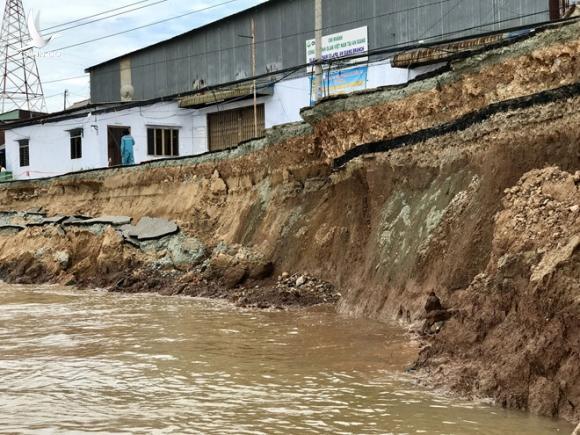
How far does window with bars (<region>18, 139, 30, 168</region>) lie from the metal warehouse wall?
16.4 feet

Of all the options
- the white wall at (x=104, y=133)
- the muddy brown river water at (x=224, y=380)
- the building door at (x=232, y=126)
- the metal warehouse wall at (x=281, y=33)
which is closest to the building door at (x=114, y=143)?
the white wall at (x=104, y=133)

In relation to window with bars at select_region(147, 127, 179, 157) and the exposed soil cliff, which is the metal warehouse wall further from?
the exposed soil cliff

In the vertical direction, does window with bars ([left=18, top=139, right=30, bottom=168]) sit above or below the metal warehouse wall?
below

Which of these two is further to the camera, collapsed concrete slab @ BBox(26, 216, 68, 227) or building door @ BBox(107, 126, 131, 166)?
building door @ BBox(107, 126, 131, 166)

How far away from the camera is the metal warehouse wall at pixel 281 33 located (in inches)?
814

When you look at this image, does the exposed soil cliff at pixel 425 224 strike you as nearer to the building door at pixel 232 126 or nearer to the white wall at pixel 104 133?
the building door at pixel 232 126

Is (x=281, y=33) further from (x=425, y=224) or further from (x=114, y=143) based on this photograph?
(x=425, y=224)

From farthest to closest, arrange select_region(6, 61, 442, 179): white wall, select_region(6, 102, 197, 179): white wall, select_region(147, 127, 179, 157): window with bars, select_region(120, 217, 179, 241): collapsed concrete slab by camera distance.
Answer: select_region(147, 127, 179, 157): window with bars → select_region(6, 102, 197, 179): white wall → select_region(6, 61, 442, 179): white wall → select_region(120, 217, 179, 241): collapsed concrete slab

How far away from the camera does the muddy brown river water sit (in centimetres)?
561

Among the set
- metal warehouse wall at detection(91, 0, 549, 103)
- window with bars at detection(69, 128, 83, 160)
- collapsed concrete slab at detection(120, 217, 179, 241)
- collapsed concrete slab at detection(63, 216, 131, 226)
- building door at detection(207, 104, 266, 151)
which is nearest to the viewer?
collapsed concrete slab at detection(120, 217, 179, 241)

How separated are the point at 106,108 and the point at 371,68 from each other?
1320 cm

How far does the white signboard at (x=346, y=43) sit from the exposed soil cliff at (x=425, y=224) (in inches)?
290

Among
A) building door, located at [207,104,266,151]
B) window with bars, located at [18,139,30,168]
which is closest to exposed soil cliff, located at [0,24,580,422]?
building door, located at [207,104,266,151]

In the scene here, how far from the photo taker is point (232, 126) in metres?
28.8
